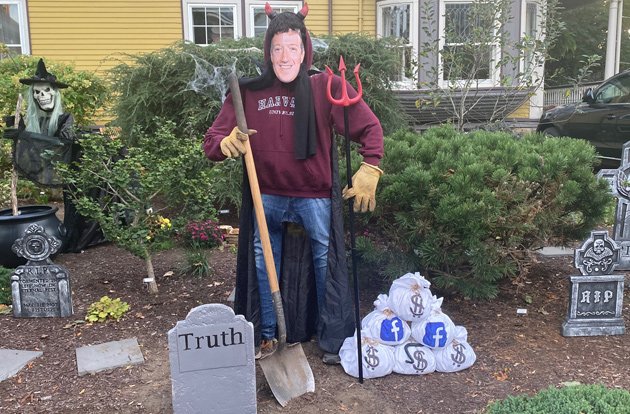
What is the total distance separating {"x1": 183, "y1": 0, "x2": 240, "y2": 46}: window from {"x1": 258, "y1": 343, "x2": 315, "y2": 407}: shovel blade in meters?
10.2

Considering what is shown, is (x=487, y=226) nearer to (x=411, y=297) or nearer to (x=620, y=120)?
(x=411, y=297)

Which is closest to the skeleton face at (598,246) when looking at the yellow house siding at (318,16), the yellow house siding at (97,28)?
the yellow house siding at (318,16)

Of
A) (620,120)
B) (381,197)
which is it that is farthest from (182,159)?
(620,120)

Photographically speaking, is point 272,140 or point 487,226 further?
point 487,226

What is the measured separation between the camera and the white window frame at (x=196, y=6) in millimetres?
12102

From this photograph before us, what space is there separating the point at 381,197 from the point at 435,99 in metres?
2.32

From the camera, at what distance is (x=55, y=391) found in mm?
3127

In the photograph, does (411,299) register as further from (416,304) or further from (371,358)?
(371,358)

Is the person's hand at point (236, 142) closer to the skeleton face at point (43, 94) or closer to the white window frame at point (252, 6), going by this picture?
the skeleton face at point (43, 94)

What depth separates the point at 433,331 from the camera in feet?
10.6

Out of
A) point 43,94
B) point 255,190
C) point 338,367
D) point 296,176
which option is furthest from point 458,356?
point 43,94

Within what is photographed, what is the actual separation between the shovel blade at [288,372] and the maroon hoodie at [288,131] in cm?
89

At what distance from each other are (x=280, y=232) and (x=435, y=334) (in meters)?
1.04

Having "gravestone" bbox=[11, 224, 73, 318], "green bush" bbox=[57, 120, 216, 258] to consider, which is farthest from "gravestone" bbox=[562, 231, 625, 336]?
"gravestone" bbox=[11, 224, 73, 318]
